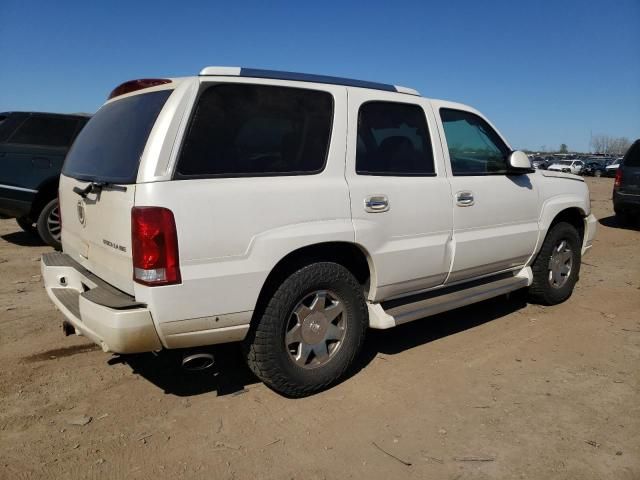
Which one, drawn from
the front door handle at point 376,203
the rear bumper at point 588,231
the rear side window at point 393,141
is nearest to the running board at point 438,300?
the front door handle at point 376,203

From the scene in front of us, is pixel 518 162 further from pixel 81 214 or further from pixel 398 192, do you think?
pixel 81 214

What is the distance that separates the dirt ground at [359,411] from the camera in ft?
8.69

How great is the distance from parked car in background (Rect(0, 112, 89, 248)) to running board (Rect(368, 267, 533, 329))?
5.39 m

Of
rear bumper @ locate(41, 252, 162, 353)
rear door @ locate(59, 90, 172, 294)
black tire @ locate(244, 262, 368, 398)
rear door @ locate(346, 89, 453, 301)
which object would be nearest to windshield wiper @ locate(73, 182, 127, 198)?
rear door @ locate(59, 90, 172, 294)

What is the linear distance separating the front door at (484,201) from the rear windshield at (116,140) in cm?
222

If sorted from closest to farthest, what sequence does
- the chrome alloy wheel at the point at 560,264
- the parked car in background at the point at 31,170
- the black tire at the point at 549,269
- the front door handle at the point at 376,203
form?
the front door handle at the point at 376,203 → the black tire at the point at 549,269 → the chrome alloy wheel at the point at 560,264 → the parked car in background at the point at 31,170

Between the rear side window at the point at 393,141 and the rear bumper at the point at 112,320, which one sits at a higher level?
the rear side window at the point at 393,141

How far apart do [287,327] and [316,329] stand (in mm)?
226

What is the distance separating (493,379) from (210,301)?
2.09 m

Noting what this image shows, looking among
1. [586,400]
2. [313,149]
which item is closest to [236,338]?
[313,149]

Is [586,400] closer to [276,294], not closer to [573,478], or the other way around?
[573,478]

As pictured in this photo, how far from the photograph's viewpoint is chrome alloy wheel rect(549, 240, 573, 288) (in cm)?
514

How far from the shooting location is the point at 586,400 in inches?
132

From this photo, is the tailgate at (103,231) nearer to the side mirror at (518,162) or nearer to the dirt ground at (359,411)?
the dirt ground at (359,411)
